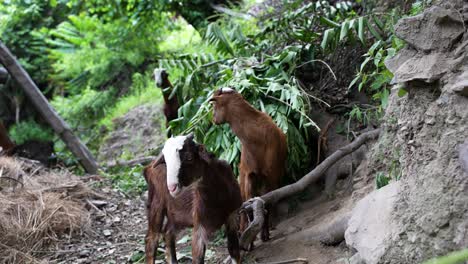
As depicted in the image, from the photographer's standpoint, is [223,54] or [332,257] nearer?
[332,257]

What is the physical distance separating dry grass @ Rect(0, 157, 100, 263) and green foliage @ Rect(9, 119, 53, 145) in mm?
2625

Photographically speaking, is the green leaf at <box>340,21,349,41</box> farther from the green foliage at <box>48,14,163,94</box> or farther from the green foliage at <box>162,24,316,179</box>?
the green foliage at <box>48,14,163,94</box>

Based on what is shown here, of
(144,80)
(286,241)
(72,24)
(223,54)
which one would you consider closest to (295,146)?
(286,241)

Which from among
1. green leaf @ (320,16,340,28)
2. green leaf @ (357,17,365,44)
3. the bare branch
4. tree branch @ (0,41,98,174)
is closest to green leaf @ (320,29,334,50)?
green leaf @ (320,16,340,28)

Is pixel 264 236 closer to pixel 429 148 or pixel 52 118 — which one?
pixel 429 148

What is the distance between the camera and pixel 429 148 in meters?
3.29

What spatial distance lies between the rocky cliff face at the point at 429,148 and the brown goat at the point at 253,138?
1609 mm

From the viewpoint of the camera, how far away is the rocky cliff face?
118 inches

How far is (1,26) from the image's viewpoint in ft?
40.4

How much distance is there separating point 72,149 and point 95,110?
4.01 m

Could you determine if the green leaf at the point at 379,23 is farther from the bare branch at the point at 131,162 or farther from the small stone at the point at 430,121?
the bare branch at the point at 131,162

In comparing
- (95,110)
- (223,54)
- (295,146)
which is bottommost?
(95,110)

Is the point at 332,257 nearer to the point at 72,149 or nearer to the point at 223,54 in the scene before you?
the point at 223,54

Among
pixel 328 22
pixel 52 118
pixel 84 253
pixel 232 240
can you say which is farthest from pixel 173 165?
pixel 52 118
